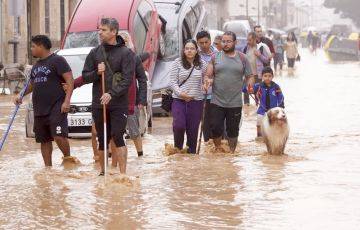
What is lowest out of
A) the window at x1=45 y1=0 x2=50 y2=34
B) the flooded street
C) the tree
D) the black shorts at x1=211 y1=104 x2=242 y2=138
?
the flooded street

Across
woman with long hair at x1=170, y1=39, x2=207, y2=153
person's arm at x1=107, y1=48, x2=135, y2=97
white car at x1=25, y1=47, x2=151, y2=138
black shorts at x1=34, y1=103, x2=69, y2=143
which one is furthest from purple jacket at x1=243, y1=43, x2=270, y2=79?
person's arm at x1=107, y1=48, x2=135, y2=97

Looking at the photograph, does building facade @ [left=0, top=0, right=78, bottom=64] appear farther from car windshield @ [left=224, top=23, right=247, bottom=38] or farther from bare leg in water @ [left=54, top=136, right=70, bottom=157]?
bare leg in water @ [left=54, top=136, right=70, bottom=157]

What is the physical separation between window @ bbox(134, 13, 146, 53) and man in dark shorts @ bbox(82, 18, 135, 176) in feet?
32.0

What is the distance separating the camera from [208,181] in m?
10.7

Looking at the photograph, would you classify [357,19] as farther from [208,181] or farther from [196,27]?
[208,181]

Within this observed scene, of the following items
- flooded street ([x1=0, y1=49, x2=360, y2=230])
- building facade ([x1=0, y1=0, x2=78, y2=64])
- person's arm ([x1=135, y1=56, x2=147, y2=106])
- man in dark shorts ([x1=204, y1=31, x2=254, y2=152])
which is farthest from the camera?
building facade ([x1=0, y1=0, x2=78, y2=64])

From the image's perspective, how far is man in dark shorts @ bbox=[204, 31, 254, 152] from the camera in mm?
12633

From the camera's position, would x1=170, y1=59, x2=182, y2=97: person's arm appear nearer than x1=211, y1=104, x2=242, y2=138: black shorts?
Yes

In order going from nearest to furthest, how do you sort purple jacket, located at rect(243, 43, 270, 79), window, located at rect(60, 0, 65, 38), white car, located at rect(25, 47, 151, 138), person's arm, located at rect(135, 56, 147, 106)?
1. person's arm, located at rect(135, 56, 147, 106)
2. white car, located at rect(25, 47, 151, 138)
3. purple jacket, located at rect(243, 43, 270, 79)
4. window, located at rect(60, 0, 65, 38)

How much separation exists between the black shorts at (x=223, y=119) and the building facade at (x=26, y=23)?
15948 millimetres

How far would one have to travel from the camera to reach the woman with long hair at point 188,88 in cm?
1252

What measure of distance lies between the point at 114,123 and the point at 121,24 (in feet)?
31.4

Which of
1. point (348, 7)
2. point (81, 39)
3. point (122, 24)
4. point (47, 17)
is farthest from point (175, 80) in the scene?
point (348, 7)

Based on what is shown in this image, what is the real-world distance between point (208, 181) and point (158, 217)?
2.05 meters
